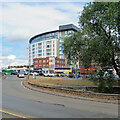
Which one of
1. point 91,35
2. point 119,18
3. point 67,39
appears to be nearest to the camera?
point 119,18

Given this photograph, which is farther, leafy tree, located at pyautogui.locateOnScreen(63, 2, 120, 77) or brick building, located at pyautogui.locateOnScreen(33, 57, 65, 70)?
brick building, located at pyautogui.locateOnScreen(33, 57, 65, 70)

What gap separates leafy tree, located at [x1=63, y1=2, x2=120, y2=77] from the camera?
13.3 m

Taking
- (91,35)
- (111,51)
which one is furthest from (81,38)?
(111,51)

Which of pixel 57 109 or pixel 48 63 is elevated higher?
pixel 48 63

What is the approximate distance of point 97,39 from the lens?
46.7 feet

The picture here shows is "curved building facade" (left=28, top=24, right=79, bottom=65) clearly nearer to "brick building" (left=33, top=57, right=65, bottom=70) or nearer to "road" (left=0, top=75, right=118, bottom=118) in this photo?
"brick building" (left=33, top=57, right=65, bottom=70)

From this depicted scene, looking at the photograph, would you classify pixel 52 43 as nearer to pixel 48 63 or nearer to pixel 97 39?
pixel 48 63

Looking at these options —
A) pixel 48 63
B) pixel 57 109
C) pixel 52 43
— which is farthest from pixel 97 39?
pixel 52 43

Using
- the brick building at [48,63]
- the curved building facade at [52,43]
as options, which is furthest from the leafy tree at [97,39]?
the curved building facade at [52,43]

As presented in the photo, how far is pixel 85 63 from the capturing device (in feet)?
53.0

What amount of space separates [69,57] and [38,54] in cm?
10532

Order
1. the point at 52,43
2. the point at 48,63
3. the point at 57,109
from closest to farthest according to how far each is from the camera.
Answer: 1. the point at 57,109
2. the point at 48,63
3. the point at 52,43

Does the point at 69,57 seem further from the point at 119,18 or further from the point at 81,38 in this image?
the point at 119,18

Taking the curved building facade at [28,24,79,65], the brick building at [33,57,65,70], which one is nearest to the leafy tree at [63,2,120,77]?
the brick building at [33,57,65,70]
